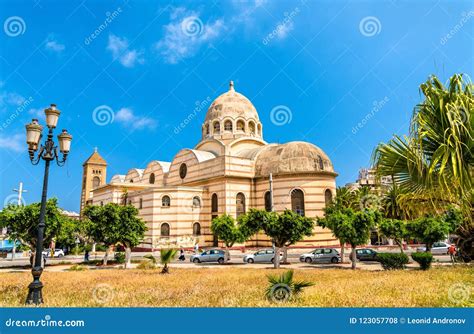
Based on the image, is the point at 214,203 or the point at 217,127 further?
the point at 217,127

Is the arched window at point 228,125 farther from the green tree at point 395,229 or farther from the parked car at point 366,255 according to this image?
the green tree at point 395,229

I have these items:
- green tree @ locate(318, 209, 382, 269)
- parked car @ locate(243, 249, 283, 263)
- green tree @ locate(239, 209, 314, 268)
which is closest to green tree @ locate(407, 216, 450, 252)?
green tree @ locate(318, 209, 382, 269)

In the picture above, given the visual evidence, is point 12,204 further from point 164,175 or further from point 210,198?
point 164,175

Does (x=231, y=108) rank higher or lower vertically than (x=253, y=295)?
higher

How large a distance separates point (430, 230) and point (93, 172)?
62072 millimetres

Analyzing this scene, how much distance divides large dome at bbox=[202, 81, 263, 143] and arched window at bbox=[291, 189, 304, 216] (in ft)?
35.8

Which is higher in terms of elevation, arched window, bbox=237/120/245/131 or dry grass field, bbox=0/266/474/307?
arched window, bbox=237/120/245/131

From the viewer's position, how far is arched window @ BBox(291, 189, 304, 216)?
3400 centimetres

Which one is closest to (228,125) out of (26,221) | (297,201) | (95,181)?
(297,201)

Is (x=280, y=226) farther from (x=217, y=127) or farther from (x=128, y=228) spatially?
(x=217, y=127)

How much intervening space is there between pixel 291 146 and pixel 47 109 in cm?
2830

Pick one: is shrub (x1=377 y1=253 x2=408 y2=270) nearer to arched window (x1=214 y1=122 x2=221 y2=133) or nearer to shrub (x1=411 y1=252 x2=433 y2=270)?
shrub (x1=411 y1=252 x2=433 y2=270)

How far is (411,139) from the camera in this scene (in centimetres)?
730

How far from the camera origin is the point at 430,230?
22891 mm
